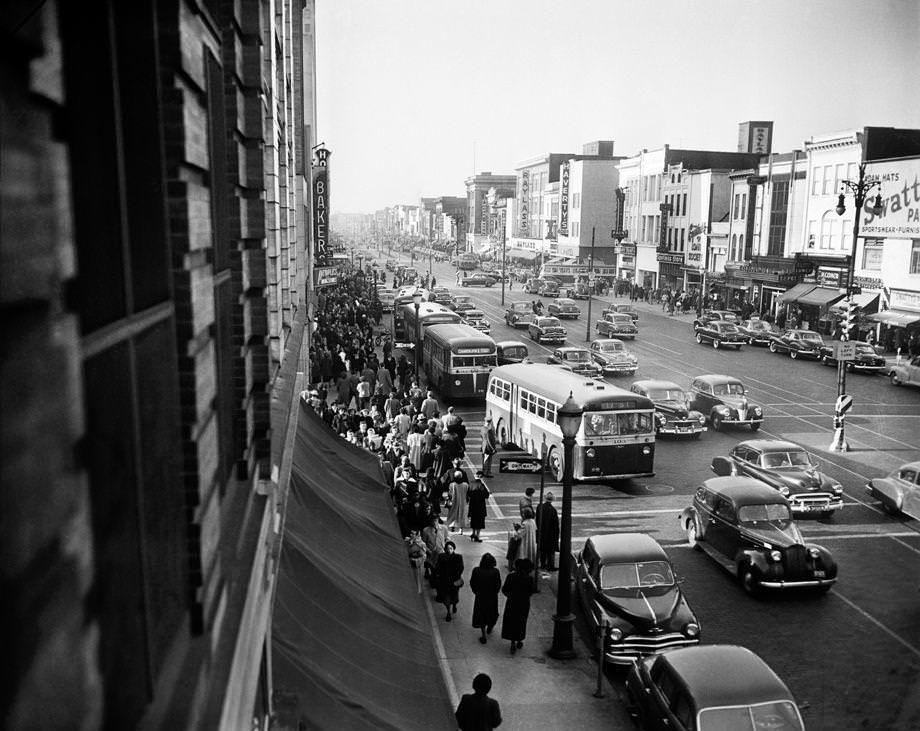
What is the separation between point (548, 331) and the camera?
159 ft

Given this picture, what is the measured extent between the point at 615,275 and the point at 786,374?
59925 millimetres

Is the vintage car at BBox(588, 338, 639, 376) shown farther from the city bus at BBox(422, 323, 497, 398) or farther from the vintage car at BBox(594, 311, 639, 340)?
the vintage car at BBox(594, 311, 639, 340)

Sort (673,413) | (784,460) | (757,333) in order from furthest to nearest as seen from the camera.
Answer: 1. (757,333)
2. (673,413)
3. (784,460)

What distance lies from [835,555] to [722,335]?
104 feet

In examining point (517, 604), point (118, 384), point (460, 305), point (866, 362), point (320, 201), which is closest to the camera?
point (118, 384)

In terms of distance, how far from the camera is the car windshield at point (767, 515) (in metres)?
15.8

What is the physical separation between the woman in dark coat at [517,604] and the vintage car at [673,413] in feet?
49.8

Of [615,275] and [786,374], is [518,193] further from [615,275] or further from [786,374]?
[786,374]

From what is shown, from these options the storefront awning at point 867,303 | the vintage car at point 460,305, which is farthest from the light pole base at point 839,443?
the vintage car at point 460,305

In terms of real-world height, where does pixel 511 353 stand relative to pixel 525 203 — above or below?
below

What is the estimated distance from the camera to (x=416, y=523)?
15664 mm

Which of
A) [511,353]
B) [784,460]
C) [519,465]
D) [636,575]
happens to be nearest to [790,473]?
[784,460]

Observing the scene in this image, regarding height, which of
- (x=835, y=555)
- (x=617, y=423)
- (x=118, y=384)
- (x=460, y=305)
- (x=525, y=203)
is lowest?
(x=835, y=555)

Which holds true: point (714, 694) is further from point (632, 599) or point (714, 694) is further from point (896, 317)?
point (896, 317)
